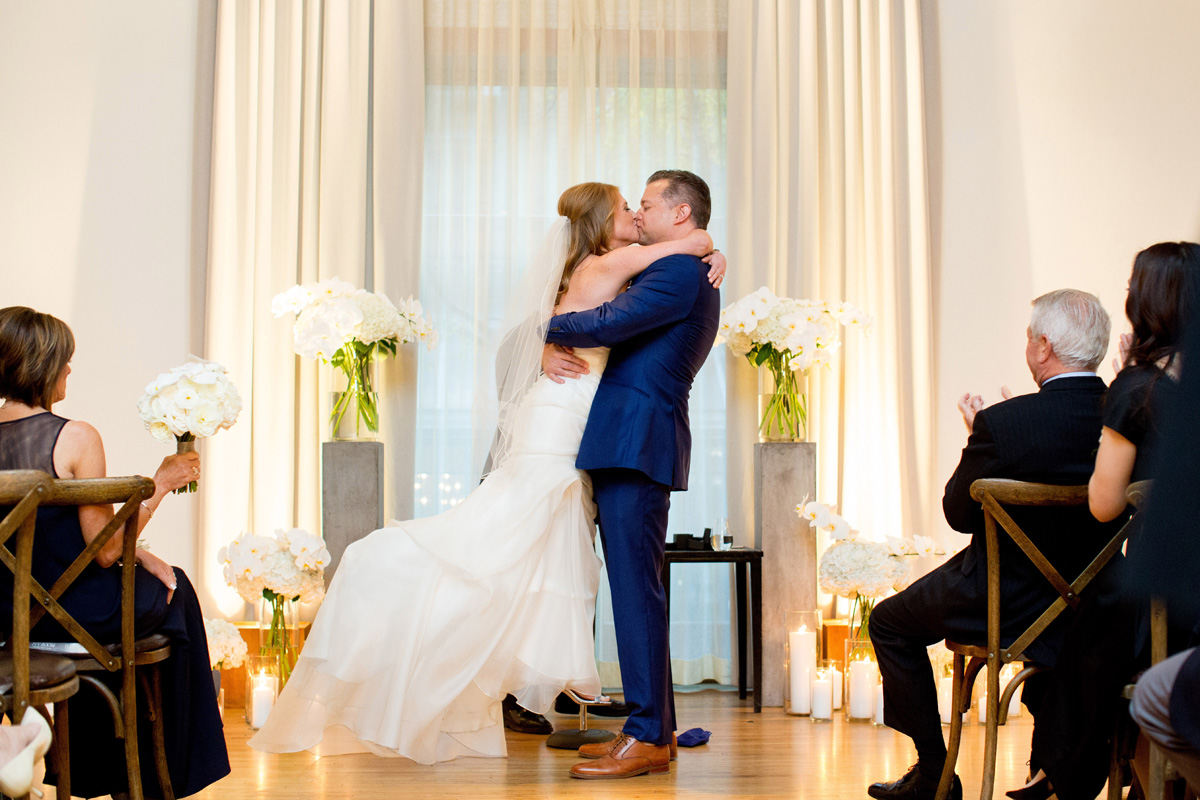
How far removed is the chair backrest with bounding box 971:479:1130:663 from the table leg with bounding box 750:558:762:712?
6.08ft

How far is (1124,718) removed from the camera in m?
2.19

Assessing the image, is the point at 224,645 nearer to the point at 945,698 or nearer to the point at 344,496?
the point at 344,496

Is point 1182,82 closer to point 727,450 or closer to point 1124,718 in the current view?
point 727,450

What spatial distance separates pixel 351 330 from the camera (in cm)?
423

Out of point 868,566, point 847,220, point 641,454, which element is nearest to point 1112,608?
point 641,454

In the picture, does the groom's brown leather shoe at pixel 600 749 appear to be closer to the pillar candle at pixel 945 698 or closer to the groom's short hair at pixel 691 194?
the pillar candle at pixel 945 698

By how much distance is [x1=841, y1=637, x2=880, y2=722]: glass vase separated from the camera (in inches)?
160

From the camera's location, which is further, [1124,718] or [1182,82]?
[1182,82]

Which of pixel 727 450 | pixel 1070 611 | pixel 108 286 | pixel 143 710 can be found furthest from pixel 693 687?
pixel 108 286

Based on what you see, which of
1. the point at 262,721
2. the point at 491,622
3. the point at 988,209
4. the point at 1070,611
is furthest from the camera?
the point at 988,209

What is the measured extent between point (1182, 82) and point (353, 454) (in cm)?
366

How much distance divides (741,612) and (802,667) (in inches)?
17.5

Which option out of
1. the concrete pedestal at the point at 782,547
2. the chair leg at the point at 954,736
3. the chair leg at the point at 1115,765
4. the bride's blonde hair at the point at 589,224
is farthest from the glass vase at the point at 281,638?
the chair leg at the point at 1115,765

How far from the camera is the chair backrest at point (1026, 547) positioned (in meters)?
2.37
